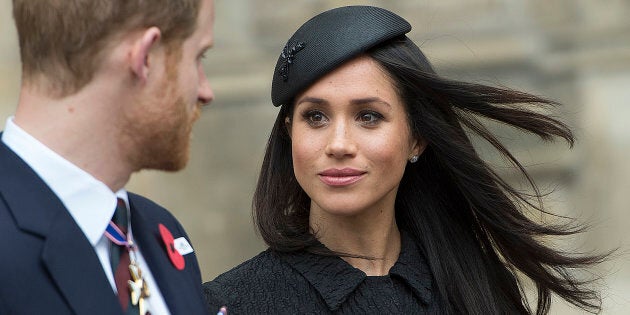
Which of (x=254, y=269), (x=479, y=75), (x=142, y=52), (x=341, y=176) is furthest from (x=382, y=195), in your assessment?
(x=479, y=75)

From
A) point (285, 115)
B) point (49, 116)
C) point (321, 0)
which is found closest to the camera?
point (49, 116)

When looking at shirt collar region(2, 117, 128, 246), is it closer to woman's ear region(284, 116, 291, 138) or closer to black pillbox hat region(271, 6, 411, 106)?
black pillbox hat region(271, 6, 411, 106)

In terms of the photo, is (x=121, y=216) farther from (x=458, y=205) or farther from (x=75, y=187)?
(x=458, y=205)

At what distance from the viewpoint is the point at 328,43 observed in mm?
3775

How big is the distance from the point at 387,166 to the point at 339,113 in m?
0.20

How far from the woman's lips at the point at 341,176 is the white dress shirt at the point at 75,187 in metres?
1.06

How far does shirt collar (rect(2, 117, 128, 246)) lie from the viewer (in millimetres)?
2539

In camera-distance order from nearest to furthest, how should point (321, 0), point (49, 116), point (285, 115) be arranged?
1. point (49, 116)
2. point (285, 115)
3. point (321, 0)

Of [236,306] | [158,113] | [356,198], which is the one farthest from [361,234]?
→ [158,113]

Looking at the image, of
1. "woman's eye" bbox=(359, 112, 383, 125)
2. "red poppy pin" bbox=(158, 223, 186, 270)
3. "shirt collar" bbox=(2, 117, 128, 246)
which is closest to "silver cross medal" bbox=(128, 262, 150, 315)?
"shirt collar" bbox=(2, 117, 128, 246)

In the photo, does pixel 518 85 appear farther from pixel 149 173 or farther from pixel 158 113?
pixel 158 113

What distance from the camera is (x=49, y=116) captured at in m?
2.52

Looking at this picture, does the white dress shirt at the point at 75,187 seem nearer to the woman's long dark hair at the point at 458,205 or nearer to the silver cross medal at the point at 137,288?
the silver cross medal at the point at 137,288

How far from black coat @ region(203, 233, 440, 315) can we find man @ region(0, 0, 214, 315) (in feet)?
3.51
